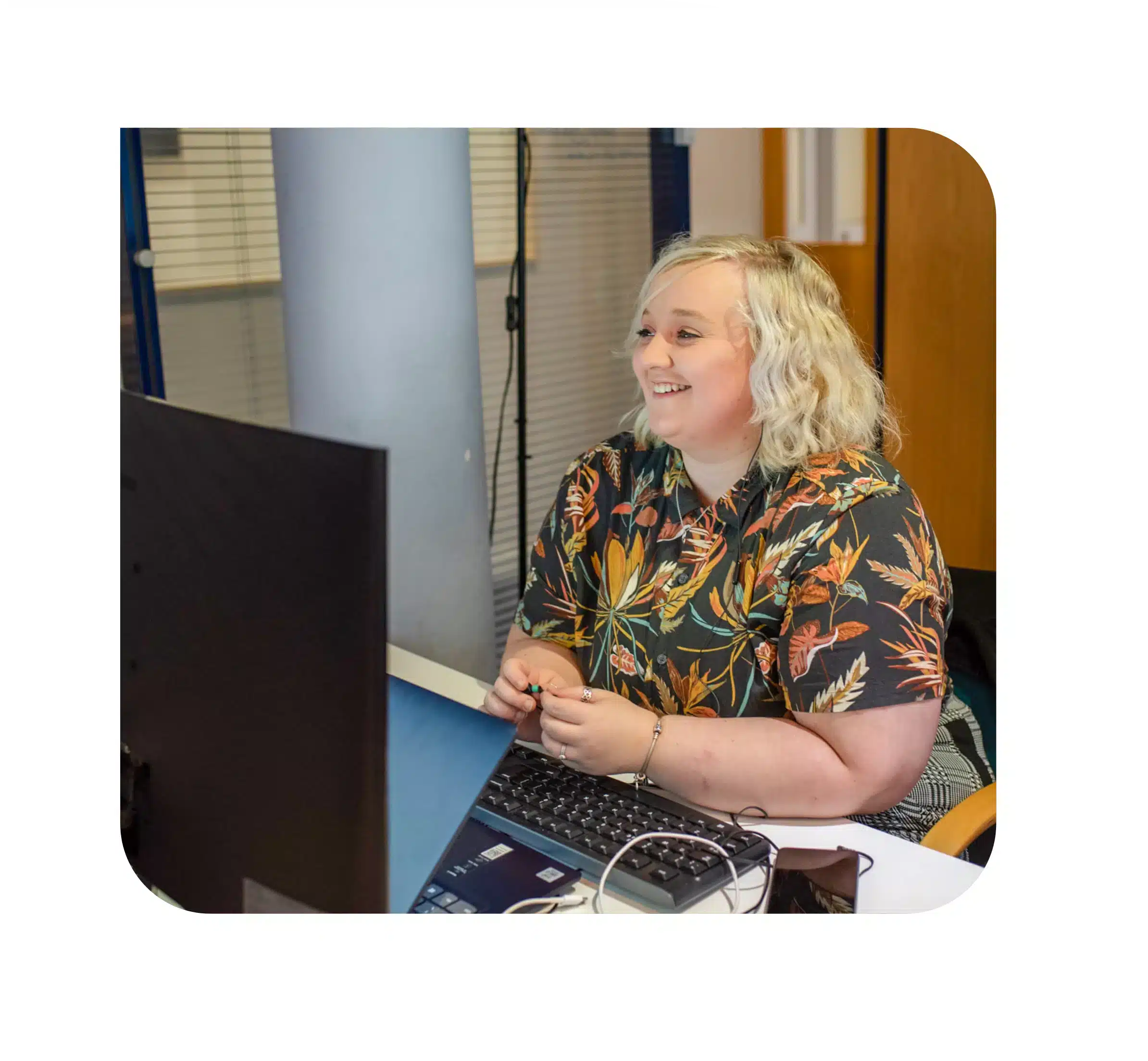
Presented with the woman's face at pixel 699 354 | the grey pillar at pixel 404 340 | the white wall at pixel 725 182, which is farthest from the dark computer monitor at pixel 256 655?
the white wall at pixel 725 182

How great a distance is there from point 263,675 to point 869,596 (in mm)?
624

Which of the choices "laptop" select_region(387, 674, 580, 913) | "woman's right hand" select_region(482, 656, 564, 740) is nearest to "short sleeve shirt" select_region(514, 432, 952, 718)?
"woman's right hand" select_region(482, 656, 564, 740)

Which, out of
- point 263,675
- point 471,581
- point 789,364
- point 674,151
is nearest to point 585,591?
point 471,581

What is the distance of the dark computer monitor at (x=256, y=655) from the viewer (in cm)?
82

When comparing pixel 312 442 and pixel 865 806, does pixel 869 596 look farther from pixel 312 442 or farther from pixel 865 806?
pixel 312 442

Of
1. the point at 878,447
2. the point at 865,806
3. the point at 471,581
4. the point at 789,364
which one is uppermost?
the point at 789,364

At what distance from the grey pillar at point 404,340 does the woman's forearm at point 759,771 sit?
349mm

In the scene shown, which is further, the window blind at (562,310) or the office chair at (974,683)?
the window blind at (562,310)

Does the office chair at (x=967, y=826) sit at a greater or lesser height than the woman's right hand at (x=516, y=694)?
lesser

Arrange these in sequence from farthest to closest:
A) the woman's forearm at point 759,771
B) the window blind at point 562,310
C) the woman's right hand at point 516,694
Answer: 1. the window blind at point 562,310
2. the woman's right hand at point 516,694
3. the woman's forearm at point 759,771

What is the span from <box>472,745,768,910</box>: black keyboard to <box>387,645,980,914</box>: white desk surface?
0.9 inches

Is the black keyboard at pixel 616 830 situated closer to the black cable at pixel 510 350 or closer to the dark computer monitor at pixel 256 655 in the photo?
the dark computer monitor at pixel 256 655

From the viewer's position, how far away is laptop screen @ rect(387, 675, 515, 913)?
3.63 feet

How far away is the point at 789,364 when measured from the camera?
1.38 m
